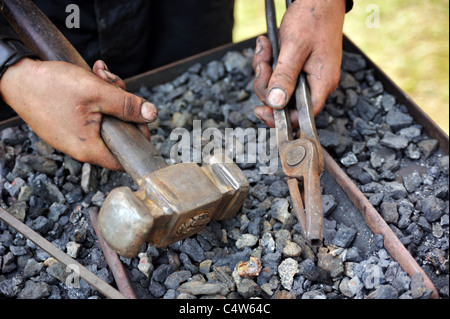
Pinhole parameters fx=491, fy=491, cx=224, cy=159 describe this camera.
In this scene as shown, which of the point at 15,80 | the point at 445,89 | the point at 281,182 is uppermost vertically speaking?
the point at 15,80

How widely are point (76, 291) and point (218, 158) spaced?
28.0 inches

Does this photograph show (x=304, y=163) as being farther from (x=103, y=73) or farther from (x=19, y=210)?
(x=19, y=210)

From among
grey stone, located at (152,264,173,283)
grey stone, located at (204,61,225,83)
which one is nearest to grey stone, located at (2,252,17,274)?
grey stone, located at (152,264,173,283)

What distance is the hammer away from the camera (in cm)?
155

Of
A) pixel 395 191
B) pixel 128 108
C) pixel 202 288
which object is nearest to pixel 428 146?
pixel 395 191

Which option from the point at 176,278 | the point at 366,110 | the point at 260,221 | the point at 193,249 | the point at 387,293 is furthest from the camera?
the point at 366,110

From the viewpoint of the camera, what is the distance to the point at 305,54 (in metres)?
2.22

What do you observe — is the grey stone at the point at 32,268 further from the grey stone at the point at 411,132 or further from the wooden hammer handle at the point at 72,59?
the grey stone at the point at 411,132

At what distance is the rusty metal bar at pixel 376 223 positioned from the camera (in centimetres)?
176

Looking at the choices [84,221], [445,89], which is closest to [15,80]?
[84,221]

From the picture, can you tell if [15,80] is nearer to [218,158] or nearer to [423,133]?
[218,158]

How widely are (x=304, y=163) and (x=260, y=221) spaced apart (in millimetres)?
330

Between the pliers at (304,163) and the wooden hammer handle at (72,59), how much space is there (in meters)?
0.49

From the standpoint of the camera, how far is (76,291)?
1.79 meters
